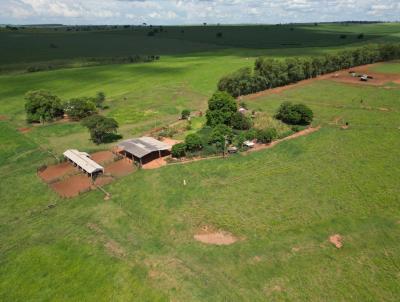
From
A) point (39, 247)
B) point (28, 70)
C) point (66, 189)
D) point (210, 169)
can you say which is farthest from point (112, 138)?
point (28, 70)

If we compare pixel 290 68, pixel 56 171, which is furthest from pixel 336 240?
pixel 290 68

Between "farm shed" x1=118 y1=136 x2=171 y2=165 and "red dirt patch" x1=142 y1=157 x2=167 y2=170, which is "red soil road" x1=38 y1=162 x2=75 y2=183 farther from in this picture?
"red dirt patch" x1=142 y1=157 x2=167 y2=170

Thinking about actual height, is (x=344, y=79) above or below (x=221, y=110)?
below

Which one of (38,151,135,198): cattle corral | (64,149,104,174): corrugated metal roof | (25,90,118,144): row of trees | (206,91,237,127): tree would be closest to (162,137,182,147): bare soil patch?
(206,91,237,127): tree

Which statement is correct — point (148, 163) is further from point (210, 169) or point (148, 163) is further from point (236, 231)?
point (236, 231)

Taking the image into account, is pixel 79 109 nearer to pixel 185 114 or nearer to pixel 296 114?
pixel 185 114
